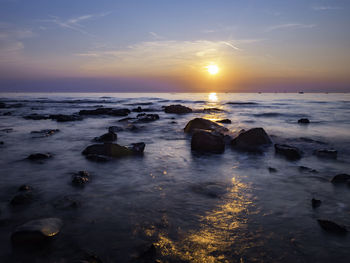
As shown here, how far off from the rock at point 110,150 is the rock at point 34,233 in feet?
14.4

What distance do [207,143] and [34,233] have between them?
6716 millimetres

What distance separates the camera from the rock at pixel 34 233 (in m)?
2.91

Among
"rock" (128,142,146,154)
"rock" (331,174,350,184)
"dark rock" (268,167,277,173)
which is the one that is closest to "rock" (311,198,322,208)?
"rock" (331,174,350,184)

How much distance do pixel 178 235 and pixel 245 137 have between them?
754 centimetres

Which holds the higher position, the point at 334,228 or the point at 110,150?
the point at 110,150

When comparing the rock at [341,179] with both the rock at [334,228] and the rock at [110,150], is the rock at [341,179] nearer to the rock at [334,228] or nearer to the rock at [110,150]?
the rock at [334,228]

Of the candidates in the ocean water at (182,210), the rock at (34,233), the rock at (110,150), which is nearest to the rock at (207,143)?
the ocean water at (182,210)

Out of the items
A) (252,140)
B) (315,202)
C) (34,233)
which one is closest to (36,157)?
(34,233)

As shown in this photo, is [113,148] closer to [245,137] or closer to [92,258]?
[92,258]

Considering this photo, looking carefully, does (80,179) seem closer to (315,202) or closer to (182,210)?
(182,210)

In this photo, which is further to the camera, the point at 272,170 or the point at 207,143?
the point at 207,143

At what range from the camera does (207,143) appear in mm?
8781

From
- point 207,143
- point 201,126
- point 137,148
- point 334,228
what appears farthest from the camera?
point 201,126

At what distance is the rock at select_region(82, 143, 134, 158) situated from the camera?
762cm
